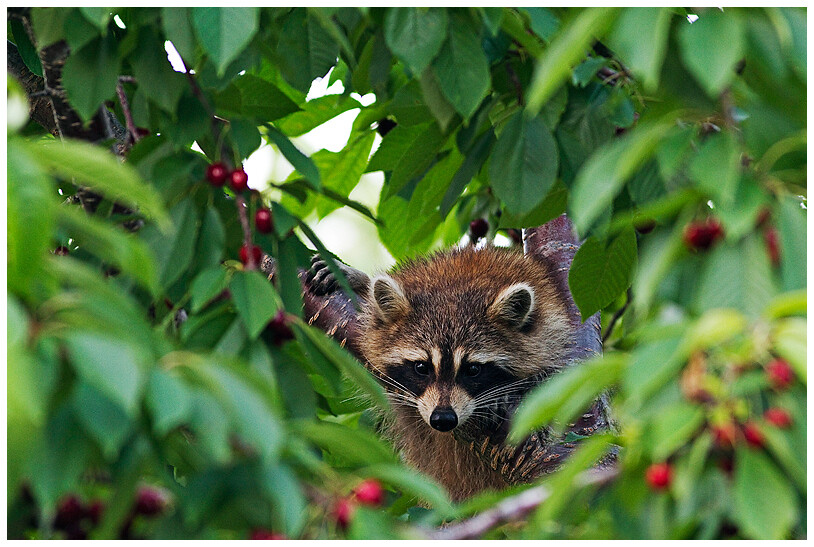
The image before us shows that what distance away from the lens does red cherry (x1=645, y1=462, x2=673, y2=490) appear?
1505 millimetres

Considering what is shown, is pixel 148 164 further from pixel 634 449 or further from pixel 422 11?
pixel 634 449

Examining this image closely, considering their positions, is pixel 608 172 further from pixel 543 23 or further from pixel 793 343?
pixel 543 23

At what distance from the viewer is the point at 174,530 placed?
157cm

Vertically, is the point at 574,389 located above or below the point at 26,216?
above

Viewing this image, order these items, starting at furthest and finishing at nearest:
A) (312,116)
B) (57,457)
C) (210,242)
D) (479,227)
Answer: (479,227), (312,116), (210,242), (57,457)

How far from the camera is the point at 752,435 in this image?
1.41m

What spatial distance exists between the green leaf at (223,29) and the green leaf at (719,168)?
0.98m

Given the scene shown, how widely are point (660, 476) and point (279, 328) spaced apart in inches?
34.2

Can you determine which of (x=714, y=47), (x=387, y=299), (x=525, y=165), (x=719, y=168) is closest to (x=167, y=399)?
(x=719, y=168)

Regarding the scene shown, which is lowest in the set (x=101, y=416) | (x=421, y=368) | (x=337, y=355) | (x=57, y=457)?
(x=421, y=368)

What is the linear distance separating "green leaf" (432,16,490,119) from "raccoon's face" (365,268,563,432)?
97.2 inches

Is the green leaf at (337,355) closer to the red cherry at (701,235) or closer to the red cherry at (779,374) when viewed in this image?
the red cherry at (701,235)

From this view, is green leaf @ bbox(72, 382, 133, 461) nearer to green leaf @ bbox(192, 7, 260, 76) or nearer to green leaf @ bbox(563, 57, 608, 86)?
green leaf @ bbox(192, 7, 260, 76)

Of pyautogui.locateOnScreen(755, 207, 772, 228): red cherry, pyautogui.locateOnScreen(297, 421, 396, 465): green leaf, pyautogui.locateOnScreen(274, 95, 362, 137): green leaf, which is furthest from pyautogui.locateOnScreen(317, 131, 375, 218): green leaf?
pyautogui.locateOnScreen(755, 207, 772, 228): red cherry
